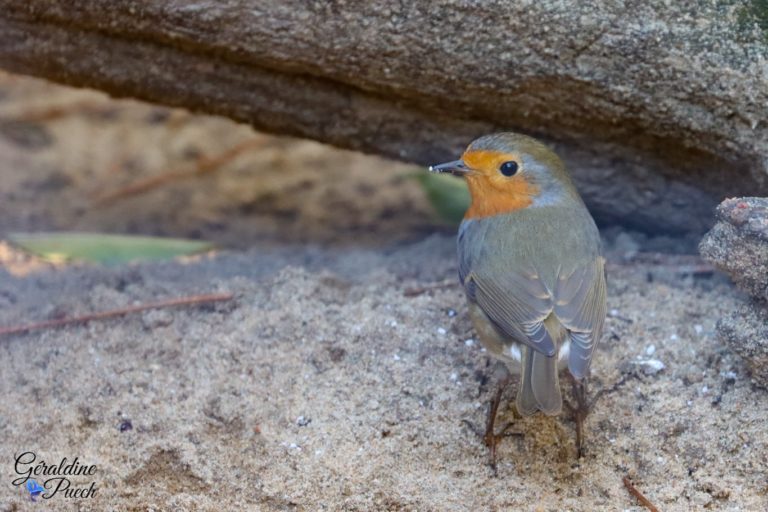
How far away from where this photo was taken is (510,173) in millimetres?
3475

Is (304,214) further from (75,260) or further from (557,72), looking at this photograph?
(557,72)

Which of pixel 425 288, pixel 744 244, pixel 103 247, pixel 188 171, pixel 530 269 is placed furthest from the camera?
pixel 188 171

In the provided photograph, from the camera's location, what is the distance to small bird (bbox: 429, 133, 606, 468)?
9.53 ft

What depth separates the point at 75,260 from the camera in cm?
443

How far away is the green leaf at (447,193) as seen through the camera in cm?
467

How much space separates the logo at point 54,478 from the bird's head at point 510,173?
1.48 m

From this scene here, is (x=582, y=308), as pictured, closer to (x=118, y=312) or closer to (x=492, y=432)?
(x=492, y=432)

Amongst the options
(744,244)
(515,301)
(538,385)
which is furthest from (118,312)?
(744,244)

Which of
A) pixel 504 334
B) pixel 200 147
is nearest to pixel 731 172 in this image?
pixel 504 334

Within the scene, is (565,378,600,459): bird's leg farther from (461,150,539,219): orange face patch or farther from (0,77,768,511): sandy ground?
(461,150,539,219): orange face patch

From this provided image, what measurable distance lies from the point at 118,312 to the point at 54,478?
798 millimetres

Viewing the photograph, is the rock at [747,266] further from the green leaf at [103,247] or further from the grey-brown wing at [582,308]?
the green leaf at [103,247]

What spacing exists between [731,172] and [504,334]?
3.53ft

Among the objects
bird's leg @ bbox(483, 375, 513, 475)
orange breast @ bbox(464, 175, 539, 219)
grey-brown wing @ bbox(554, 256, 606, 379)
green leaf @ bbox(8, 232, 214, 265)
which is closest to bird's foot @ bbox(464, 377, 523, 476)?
bird's leg @ bbox(483, 375, 513, 475)
